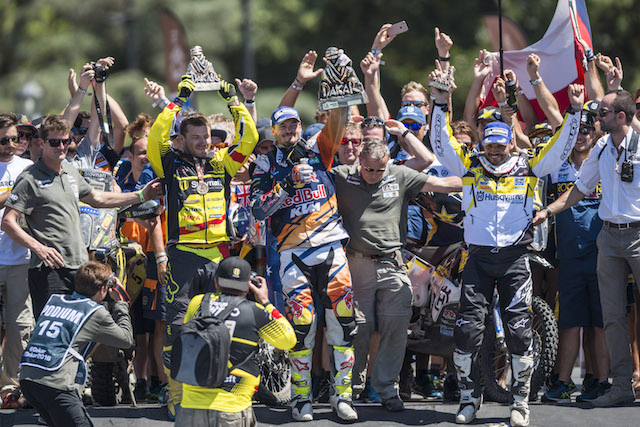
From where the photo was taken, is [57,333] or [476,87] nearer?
[57,333]

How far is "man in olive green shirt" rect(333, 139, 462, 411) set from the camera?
8.23 meters

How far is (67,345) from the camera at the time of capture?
6.99 m

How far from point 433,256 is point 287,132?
1734 mm

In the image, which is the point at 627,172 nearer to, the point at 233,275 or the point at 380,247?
the point at 380,247

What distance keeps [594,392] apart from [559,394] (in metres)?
0.29

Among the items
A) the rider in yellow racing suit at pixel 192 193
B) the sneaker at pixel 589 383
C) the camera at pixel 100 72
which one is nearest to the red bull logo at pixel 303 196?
the rider in yellow racing suit at pixel 192 193

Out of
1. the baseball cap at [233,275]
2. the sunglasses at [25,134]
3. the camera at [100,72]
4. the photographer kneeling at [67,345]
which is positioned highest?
the camera at [100,72]

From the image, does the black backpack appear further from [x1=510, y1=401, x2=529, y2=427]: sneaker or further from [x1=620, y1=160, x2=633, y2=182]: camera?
[x1=620, y1=160, x2=633, y2=182]: camera

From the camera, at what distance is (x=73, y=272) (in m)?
8.16

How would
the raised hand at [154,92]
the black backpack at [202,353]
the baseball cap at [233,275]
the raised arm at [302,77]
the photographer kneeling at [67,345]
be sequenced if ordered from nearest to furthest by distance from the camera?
1. the black backpack at [202,353]
2. the baseball cap at [233,275]
3. the photographer kneeling at [67,345]
4. the raised hand at [154,92]
5. the raised arm at [302,77]

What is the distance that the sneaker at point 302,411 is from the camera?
25.8 feet

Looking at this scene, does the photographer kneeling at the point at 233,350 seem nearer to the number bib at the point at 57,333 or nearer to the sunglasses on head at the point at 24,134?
the number bib at the point at 57,333

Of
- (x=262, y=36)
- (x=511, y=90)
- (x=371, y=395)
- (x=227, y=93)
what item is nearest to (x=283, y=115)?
(x=227, y=93)

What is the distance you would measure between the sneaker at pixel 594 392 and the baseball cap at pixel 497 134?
7.60 feet
